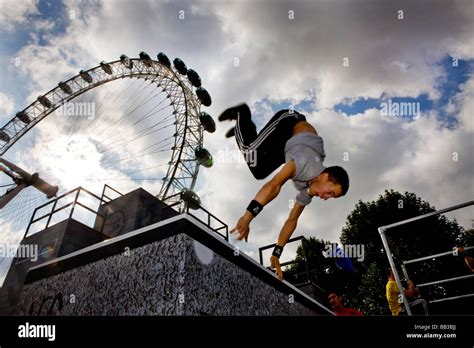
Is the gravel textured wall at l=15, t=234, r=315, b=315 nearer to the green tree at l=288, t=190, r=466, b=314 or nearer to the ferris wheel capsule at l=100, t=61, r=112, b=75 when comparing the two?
the green tree at l=288, t=190, r=466, b=314

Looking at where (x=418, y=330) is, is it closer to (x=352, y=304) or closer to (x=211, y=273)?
(x=211, y=273)

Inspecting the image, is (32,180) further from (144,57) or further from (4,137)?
(144,57)

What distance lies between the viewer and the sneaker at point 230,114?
375 cm

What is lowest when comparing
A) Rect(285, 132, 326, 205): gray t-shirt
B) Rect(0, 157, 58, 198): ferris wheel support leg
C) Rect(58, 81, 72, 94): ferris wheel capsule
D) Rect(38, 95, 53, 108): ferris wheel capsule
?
Rect(285, 132, 326, 205): gray t-shirt

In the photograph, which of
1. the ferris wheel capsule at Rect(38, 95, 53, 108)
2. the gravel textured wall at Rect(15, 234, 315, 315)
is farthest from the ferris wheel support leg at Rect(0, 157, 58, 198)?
the gravel textured wall at Rect(15, 234, 315, 315)

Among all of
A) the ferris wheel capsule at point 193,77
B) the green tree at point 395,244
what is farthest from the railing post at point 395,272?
the ferris wheel capsule at point 193,77

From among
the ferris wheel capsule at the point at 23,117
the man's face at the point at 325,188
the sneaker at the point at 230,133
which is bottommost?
the man's face at the point at 325,188

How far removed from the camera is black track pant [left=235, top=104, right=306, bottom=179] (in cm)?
338

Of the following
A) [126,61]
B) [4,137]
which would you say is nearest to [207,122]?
[126,61]

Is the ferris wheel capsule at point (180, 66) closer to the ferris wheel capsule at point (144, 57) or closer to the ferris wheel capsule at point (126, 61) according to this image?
the ferris wheel capsule at point (144, 57)

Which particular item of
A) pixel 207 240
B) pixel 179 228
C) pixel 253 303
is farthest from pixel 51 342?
pixel 253 303

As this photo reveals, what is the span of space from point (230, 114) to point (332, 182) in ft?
5.17

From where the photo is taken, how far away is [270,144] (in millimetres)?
3406

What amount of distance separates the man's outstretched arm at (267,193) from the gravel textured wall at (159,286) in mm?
2011
